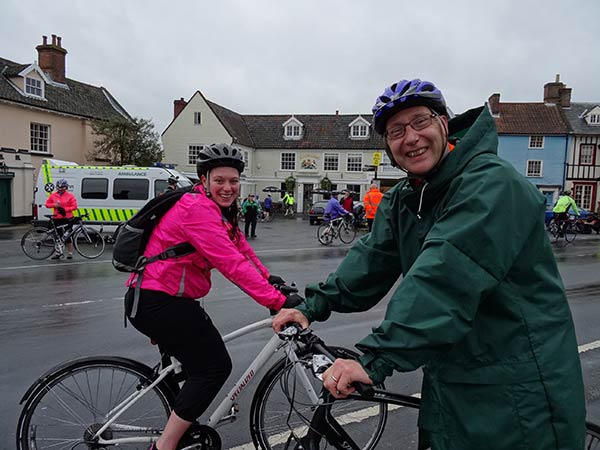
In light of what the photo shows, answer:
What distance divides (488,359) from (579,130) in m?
46.4

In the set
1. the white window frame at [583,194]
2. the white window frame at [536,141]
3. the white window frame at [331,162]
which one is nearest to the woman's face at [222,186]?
the white window frame at [331,162]

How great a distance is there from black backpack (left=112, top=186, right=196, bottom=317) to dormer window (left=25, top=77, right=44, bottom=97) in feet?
91.7

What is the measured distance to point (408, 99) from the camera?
1896 mm

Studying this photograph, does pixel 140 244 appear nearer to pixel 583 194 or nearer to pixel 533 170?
pixel 533 170

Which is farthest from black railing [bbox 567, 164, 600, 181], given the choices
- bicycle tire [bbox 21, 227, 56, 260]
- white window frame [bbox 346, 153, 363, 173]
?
bicycle tire [bbox 21, 227, 56, 260]

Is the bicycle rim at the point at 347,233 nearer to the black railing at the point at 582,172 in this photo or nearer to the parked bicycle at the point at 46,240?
the parked bicycle at the point at 46,240

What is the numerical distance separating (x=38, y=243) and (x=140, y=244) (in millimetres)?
11343

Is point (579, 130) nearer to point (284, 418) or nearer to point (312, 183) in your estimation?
point (312, 183)

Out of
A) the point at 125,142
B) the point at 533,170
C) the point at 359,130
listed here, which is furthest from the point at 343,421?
the point at 533,170

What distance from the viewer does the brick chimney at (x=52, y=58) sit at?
29.5 meters

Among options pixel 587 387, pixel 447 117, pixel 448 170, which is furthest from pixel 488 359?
pixel 587 387

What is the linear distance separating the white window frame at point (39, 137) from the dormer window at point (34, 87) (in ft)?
5.88

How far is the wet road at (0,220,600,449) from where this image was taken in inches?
174

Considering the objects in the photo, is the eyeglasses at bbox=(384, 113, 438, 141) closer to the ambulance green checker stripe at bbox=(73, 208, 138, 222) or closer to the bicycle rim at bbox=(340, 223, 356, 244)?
the bicycle rim at bbox=(340, 223, 356, 244)
